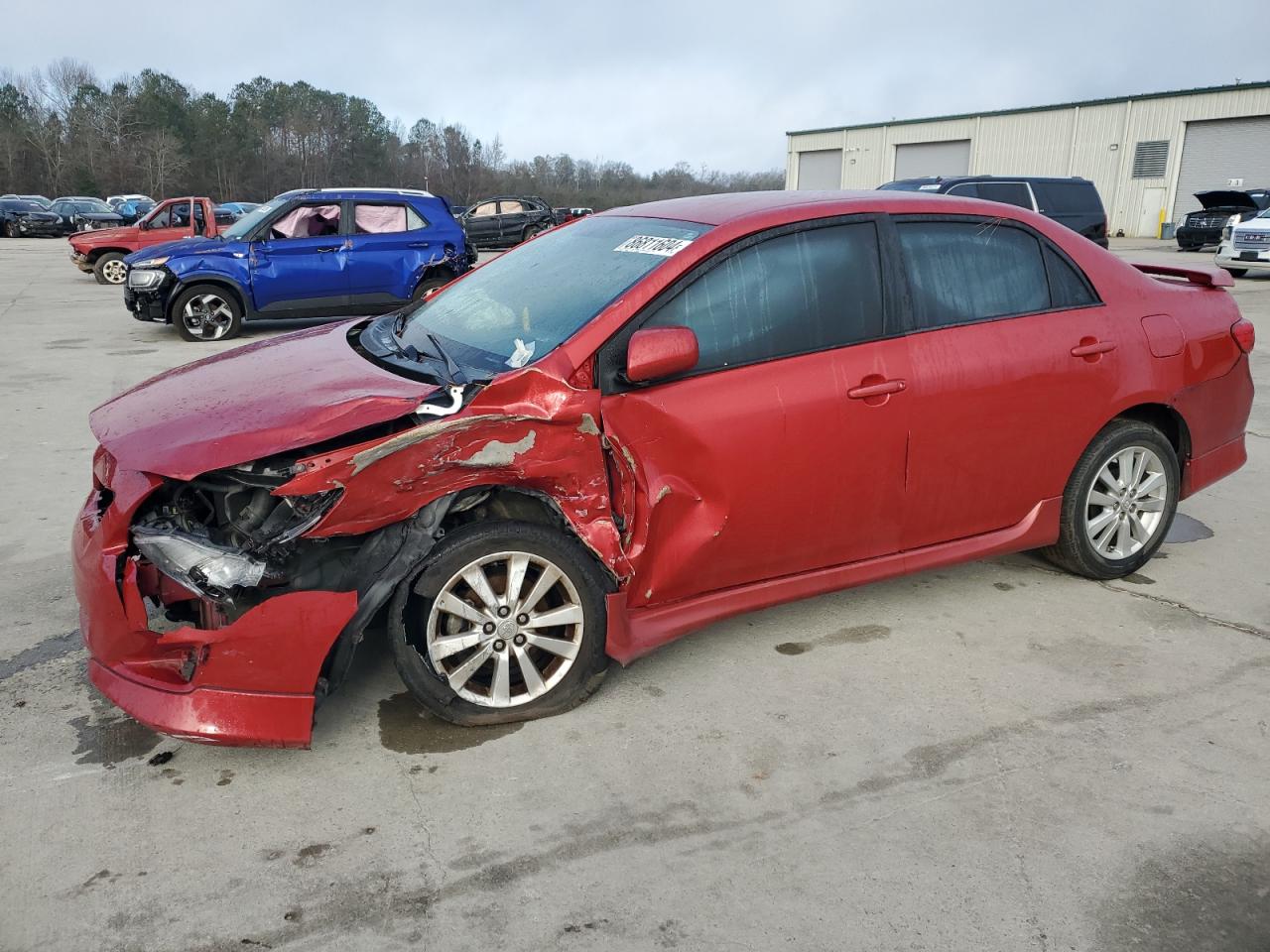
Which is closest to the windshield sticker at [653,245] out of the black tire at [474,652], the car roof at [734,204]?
the car roof at [734,204]

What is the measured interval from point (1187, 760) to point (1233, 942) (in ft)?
2.73

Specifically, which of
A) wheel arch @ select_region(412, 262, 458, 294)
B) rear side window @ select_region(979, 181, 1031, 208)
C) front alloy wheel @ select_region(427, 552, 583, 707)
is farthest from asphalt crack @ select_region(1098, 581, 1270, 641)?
rear side window @ select_region(979, 181, 1031, 208)

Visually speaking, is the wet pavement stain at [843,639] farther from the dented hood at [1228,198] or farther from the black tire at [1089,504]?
the dented hood at [1228,198]

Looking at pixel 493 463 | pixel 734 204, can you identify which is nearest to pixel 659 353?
pixel 493 463

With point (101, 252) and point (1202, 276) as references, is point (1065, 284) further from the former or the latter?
point (101, 252)

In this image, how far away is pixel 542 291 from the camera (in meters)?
3.83

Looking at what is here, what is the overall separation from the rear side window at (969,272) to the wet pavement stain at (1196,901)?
198 centimetres

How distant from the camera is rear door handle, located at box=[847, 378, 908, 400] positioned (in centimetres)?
358

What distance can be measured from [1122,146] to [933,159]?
8354 millimetres

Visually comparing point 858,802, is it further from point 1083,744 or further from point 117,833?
point 117,833

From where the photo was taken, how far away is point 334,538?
3.07 metres

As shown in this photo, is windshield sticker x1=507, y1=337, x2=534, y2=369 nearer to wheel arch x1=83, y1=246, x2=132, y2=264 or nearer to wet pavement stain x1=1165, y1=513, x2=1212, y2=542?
wet pavement stain x1=1165, y1=513, x2=1212, y2=542

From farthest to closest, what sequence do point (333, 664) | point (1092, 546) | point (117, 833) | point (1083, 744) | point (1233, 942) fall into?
point (1092, 546) < point (1083, 744) < point (333, 664) < point (117, 833) < point (1233, 942)

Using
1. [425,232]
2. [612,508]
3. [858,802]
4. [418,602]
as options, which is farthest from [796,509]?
[425,232]
